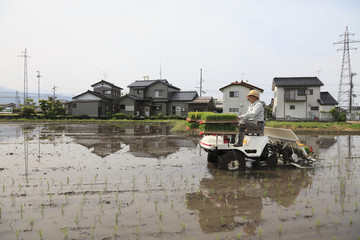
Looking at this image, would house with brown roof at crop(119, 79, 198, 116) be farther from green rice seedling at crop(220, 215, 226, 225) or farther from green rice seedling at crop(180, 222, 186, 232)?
green rice seedling at crop(180, 222, 186, 232)

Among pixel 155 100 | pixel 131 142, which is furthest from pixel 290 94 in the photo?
pixel 131 142

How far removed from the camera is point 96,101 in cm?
3759

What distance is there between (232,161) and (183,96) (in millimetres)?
33419

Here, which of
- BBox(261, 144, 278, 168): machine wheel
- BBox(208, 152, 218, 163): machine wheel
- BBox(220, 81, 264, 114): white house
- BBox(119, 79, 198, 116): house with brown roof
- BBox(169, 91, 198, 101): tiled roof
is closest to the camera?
BBox(261, 144, 278, 168): machine wheel

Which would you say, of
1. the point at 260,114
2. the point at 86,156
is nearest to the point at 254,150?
the point at 260,114

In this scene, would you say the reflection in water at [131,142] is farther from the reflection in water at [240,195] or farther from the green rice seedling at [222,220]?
the green rice seedling at [222,220]

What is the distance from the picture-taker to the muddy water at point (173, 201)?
342 cm

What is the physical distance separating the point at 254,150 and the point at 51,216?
5016 mm

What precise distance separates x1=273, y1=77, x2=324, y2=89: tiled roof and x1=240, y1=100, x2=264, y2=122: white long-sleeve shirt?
31.0m

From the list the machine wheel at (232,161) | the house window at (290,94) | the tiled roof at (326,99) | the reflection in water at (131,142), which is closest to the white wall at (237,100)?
the house window at (290,94)

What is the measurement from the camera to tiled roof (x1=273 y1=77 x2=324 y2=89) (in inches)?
1336

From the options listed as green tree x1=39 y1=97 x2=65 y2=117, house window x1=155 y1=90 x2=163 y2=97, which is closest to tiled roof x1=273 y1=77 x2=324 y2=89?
house window x1=155 y1=90 x2=163 y2=97

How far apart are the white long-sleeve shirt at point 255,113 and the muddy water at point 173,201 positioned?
5.07 feet

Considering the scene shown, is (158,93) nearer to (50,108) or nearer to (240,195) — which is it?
(50,108)
